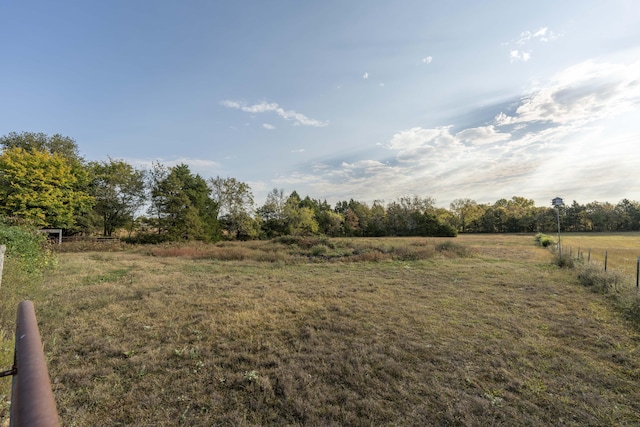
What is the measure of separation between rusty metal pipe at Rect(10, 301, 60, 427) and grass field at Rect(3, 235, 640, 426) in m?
Answer: 2.78

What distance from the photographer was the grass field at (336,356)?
3.30 metres

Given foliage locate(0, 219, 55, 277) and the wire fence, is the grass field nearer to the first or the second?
foliage locate(0, 219, 55, 277)

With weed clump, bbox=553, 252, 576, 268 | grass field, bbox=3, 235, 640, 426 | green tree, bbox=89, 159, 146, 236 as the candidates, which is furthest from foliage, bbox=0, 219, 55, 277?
green tree, bbox=89, 159, 146, 236

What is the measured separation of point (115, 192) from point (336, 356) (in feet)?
107

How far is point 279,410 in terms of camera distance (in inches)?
130

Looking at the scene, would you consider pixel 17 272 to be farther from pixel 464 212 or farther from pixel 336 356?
pixel 464 212

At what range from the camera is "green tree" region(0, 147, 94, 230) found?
1984 centimetres

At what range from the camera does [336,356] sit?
452 centimetres

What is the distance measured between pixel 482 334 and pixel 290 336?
378 centimetres

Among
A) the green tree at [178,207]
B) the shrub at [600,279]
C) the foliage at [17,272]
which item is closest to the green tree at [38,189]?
the green tree at [178,207]

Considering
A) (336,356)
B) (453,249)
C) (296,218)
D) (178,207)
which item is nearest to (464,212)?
(296,218)

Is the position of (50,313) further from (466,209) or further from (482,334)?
(466,209)

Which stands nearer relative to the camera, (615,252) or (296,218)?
(615,252)

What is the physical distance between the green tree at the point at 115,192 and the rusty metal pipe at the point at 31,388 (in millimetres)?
33101
